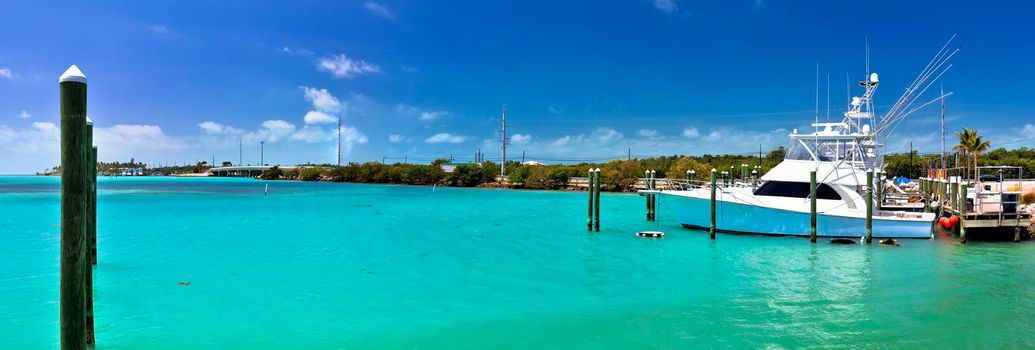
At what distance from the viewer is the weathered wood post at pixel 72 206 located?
612 centimetres

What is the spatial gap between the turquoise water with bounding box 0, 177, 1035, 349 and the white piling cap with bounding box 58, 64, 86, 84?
6.59 metres

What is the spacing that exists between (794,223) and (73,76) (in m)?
25.8

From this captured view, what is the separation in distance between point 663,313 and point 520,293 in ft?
12.8

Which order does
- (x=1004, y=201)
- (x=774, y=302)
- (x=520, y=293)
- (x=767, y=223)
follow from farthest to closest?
(x=767, y=223)
(x=1004, y=201)
(x=520, y=293)
(x=774, y=302)

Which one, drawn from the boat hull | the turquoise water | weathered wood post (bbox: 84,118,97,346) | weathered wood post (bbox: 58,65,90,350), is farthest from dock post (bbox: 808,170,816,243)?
weathered wood post (bbox: 58,65,90,350)

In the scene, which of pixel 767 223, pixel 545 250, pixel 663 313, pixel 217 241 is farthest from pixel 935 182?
pixel 217 241

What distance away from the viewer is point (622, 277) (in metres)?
17.9

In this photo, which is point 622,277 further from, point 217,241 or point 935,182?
point 935,182

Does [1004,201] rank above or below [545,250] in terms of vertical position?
above

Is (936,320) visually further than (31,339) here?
Yes

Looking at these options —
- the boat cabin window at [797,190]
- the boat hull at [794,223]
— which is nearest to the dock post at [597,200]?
the boat hull at [794,223]

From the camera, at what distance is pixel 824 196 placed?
26.1 metres

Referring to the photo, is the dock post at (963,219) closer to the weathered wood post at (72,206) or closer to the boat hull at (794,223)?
the boat hull at (794,223)

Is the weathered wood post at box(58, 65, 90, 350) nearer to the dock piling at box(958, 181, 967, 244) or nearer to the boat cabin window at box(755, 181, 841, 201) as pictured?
the boat cabin window at box(755, 181, 841, 201)
